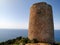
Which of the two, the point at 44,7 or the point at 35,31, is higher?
the point at 44,7

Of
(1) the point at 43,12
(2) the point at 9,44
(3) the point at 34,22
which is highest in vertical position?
(1) the point at 43,12

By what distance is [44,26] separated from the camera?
35.0 ft

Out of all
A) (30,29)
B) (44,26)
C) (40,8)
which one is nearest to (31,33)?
(30,29)

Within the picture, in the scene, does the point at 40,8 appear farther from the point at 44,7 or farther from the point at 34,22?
the point at 34,22

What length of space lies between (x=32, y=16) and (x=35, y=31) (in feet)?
3.87

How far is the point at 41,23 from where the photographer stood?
10.7 metres

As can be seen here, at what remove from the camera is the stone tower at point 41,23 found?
34.9ft

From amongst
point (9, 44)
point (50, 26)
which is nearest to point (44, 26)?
point (50, 26)

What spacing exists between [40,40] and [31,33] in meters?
0.89

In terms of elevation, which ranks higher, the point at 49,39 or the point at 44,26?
the point at 44,26

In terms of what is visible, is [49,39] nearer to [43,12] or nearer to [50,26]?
[50,26]

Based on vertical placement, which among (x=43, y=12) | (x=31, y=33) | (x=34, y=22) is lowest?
(x=31, y=33)

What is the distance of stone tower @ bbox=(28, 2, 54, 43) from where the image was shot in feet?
34.9

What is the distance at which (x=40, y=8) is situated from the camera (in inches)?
429
